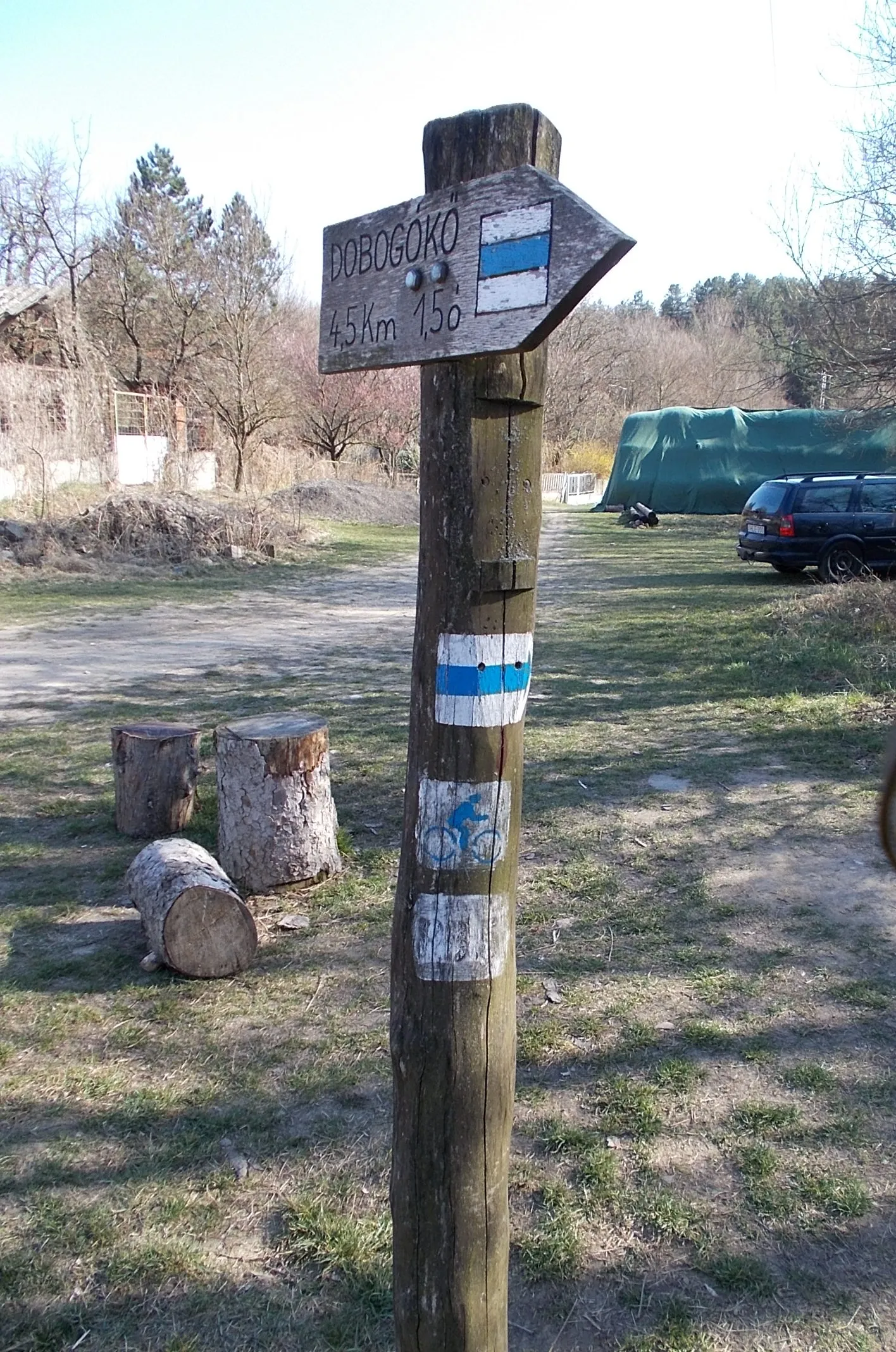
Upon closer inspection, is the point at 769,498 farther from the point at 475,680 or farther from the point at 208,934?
the point at 475,680

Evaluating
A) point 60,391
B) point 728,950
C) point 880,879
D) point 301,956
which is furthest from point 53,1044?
point 60,391

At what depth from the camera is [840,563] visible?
583 inches

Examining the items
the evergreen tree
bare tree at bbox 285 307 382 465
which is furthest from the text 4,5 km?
the evergreen tree

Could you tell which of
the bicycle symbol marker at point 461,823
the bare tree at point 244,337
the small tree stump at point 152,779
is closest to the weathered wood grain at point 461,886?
the bicycle symbol marker at point 461,823

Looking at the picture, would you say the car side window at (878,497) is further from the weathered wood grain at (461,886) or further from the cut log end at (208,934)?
the weathered wood grain at (461,886)

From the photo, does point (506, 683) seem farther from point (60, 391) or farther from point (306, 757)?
point (60, 391)

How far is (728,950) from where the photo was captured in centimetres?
405

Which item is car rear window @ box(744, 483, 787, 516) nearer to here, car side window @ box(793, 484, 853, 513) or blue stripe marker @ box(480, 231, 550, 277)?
car side window @ box(793, 484, 853, 513)

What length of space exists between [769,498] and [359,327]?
47.6 ft

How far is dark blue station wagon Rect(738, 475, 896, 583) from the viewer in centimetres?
1469

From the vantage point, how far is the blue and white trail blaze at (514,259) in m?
1.49

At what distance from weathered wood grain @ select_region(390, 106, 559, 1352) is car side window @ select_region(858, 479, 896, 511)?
569 inches

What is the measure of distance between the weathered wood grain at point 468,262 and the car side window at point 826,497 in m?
14.2

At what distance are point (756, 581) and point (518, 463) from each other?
14.8 meters
